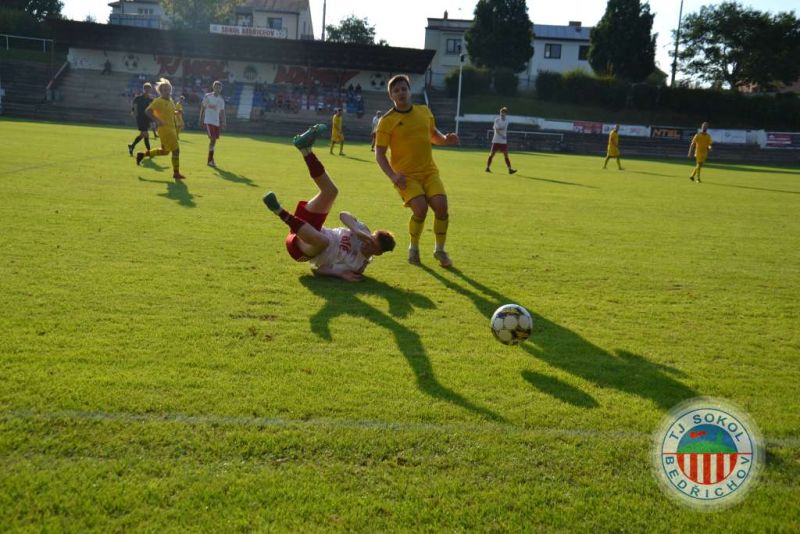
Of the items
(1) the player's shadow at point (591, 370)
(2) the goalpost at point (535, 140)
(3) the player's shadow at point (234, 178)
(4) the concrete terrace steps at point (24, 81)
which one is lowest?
(1) the player's shadow at point (591, 370)

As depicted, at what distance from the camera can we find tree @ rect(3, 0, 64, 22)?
67.3 meters

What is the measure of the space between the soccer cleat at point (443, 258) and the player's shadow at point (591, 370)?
1.92 m

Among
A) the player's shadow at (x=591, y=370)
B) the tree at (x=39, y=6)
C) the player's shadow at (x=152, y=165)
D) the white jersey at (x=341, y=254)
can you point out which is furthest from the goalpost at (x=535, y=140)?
the tree at (x=39, y=6)

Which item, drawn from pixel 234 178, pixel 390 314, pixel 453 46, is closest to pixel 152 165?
pixel 234 178

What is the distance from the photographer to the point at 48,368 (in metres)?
3.93

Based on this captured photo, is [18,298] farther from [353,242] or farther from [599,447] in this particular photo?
[599,447]

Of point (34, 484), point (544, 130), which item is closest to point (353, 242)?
point (34, 484)

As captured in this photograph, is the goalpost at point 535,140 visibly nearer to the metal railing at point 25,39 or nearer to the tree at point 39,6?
the metal railing at point 25,39

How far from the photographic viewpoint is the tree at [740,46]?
198 ft

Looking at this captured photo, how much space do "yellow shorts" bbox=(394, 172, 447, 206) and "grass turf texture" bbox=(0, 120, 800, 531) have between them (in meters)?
0.80

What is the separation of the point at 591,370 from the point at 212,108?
50.2 ft

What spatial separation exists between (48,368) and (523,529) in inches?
117

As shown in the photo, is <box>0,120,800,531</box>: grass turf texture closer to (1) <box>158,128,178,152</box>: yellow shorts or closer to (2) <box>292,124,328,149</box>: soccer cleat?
(2) <box>292,124,328,149</box>: soccer cleat

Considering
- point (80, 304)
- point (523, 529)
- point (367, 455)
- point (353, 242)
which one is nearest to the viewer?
point (523, 529)
